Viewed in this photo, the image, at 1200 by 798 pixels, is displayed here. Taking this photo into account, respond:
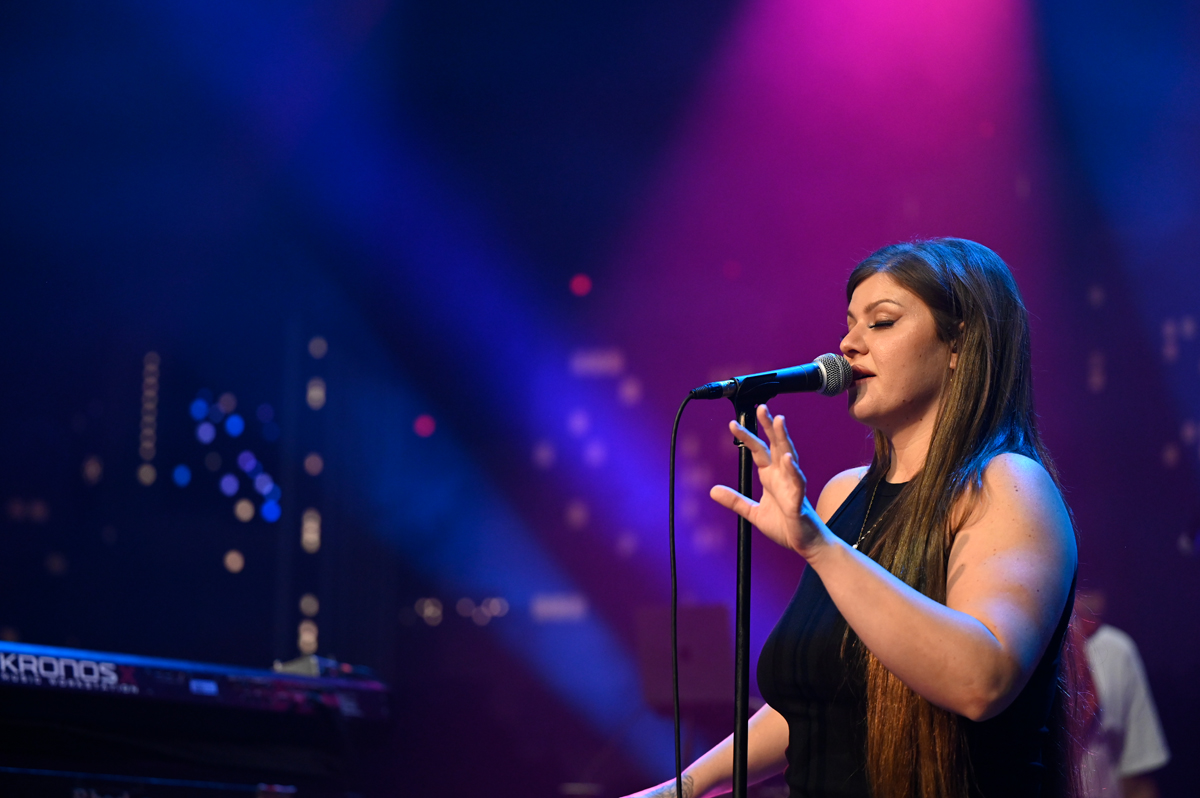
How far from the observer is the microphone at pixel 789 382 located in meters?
1.33

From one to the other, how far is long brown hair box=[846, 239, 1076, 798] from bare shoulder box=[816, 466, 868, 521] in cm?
26

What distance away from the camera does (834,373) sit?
Result: 4.78ft

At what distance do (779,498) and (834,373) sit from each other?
392mm

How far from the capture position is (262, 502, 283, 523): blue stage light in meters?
5.91

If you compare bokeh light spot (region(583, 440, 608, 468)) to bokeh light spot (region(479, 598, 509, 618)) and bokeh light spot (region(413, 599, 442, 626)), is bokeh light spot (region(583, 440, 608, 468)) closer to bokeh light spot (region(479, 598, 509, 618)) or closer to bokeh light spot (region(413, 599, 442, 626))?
bokeh light spot (region(479, 598, 509, 618))

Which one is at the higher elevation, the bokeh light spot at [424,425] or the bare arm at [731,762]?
the bokeh light spot at [424,425]

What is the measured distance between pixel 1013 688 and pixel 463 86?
4.38m

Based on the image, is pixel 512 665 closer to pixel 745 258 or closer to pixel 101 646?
pixel 101 646

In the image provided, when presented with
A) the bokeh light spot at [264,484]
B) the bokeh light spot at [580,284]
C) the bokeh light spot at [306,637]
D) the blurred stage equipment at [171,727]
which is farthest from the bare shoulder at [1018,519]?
the bokeh light spot at [264,484]

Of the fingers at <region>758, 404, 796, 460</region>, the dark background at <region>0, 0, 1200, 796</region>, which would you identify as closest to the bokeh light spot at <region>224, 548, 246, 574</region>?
the dark background at <region>0, 0, 1200, 796</region>

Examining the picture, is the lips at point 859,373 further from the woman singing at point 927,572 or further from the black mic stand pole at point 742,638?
the black mic stand pole at point 742,638

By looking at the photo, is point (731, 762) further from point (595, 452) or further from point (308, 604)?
point (308, 604)

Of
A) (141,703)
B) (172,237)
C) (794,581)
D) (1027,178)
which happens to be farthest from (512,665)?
(1027,178)

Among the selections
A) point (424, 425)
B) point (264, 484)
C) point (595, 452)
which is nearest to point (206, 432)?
point (264, 484)
